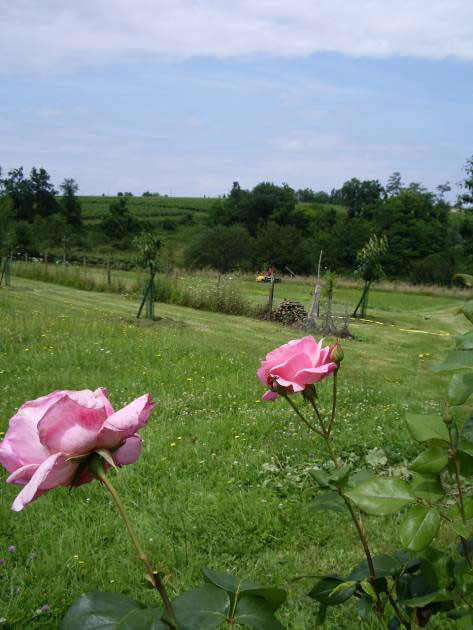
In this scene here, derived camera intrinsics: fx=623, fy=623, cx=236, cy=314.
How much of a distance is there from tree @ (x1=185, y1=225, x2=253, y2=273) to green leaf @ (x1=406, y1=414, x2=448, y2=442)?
51187 millimetres

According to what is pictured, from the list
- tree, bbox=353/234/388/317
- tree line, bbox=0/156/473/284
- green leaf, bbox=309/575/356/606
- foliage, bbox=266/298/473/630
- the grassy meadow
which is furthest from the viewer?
tree line, bbox=0/156/473/284

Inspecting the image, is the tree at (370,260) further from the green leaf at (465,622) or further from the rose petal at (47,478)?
the rose petal at (47,478)

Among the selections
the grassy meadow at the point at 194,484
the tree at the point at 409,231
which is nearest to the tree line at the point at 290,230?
the tree at the point at 409,231

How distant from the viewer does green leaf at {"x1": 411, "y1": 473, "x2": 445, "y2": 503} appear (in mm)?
816

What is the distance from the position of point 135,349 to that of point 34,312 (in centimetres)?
442

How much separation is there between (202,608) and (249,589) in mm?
65

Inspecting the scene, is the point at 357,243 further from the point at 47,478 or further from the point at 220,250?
the point at 47,478

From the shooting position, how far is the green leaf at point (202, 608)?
0.66 meters

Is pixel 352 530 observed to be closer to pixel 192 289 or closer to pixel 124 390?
pixel 124 390

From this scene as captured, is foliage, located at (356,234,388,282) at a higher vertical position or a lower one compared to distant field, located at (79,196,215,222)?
lower

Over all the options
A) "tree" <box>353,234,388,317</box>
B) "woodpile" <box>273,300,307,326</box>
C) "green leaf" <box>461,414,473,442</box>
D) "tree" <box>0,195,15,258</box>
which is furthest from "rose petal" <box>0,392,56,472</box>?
"tree" <box>0,195,15,258</box>

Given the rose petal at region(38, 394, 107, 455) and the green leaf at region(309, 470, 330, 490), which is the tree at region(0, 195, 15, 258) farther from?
the rose petal at region(38, 394, 107, 455)

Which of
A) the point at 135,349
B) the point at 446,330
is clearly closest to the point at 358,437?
the point at 135,349

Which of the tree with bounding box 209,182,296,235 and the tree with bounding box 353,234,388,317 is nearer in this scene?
the tree with bounding box 353,234,388,317
